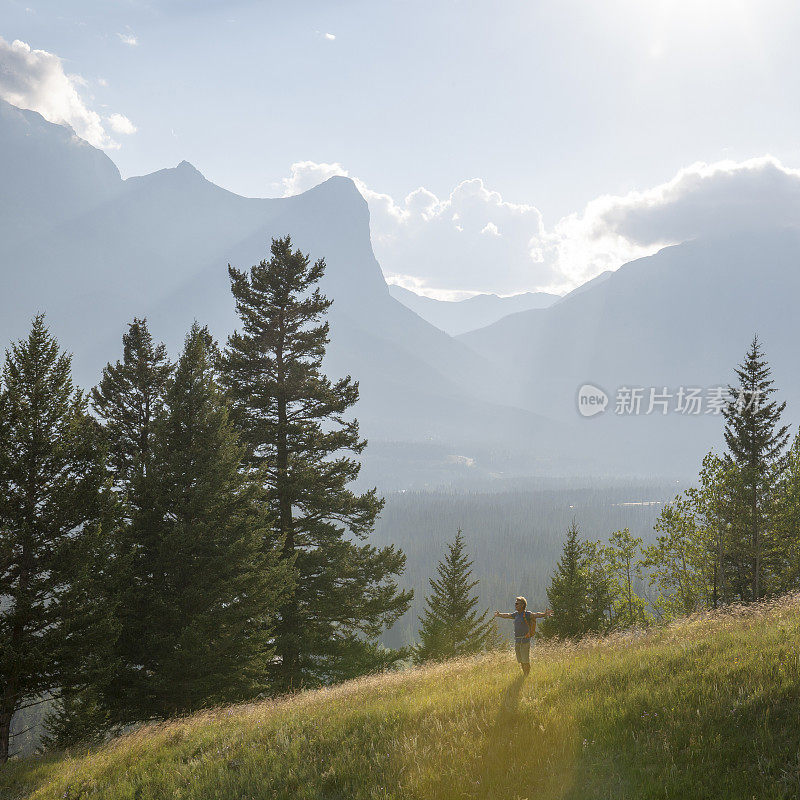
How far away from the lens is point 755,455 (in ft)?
103

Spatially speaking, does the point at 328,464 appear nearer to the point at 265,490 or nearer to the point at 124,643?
the point at 265,490

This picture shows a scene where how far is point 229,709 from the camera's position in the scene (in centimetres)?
1086

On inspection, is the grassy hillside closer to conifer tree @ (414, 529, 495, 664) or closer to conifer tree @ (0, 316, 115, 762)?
conifer tree @ (0, 316, 115, 762)

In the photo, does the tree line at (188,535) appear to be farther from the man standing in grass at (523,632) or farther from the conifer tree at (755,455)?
the conifer tree at (755,455)

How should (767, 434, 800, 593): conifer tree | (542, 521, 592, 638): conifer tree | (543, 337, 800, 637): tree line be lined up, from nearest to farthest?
(767, 434, 800, 593): conifer tree
(543, 337, 800, 637): tree line
(542, 521, 592, 638): conifer tree

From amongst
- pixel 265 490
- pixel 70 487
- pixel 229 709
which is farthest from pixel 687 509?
pixel 70 487

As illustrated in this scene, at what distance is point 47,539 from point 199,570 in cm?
365

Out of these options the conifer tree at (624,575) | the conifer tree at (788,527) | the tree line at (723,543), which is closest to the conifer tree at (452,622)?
the tree line at (723,543)

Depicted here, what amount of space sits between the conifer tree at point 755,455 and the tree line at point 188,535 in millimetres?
20986

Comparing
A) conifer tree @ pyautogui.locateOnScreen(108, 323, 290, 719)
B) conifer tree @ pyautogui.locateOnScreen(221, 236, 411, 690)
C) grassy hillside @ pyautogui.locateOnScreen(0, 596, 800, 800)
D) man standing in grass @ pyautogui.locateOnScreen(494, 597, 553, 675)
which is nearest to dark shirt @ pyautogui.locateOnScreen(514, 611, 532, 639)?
man standing in grass @ pyautogui.locateOnScreen(494, 597, 553, 675)

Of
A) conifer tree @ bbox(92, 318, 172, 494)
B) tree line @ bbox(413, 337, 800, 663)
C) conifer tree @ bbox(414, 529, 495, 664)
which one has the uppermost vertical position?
conifer tree @ bbox(92, 318, 172, 494)

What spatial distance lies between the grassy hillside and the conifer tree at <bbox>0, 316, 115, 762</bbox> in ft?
6.33

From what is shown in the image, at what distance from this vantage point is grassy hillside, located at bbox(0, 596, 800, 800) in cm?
574

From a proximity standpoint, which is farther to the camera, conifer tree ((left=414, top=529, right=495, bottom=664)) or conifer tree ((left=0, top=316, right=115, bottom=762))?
conifer tree ((left=414, top=529, right=495, bottom=664))
